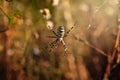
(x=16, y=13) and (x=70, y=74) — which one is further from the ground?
(x=16, y=13)

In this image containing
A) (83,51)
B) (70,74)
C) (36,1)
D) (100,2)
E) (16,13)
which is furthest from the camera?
(83,51)

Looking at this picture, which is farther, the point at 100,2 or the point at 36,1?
the point at 36,1

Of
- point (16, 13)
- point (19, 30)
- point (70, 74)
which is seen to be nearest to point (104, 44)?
point (70, 74)

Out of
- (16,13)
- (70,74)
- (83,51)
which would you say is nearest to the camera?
(16,13)

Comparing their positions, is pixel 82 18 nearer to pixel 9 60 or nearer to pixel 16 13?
pixel 9 60

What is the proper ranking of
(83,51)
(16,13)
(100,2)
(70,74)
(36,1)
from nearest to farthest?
(100,2) → (16,13) → (36,1) → (70,74) → (83,51)

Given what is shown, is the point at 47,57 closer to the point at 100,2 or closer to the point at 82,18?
the point at 82,18

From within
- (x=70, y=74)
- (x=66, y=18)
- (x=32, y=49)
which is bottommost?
(x=70, y=74)

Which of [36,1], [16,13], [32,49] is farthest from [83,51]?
[16,13]

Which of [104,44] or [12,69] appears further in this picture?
[104,44]
